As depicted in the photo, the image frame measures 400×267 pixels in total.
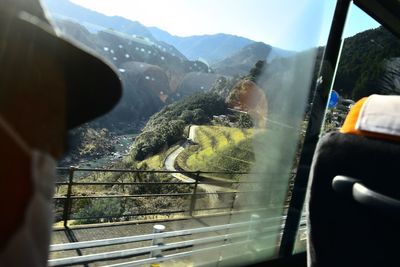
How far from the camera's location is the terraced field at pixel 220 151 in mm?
2665

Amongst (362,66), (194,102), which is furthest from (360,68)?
(194,102)

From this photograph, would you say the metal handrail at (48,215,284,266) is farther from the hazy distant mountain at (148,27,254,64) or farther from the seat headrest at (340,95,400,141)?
the seat headrest at (340,95,400,141)

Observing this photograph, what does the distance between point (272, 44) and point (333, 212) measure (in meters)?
1.78

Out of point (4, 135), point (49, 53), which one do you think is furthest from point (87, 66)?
point (4, 135)

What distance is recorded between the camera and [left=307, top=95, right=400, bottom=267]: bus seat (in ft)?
3.67

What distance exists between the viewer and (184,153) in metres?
2.62

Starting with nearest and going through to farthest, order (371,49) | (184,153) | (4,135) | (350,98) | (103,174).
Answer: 1. (4,135)
2. (103,174)
3. (184,153)
4. (350,98)
5. (371,49)

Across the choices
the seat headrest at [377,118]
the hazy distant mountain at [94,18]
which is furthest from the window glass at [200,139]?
the seat headrest at [377,118]

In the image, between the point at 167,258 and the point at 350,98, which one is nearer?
the point at 167,258

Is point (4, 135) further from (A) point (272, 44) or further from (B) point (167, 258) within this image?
(A) point (272, 44)

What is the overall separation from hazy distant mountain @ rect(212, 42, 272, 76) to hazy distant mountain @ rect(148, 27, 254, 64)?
0.03 meters

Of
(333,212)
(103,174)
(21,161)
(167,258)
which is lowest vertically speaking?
(167,258)

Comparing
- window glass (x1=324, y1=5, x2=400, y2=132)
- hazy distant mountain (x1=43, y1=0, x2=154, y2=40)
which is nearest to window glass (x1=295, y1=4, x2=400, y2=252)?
window glass (x1=324, y1=5, x2=400, y2=132)

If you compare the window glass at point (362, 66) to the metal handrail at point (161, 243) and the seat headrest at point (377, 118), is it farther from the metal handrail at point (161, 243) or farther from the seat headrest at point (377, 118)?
the seat headrest at point (377, 118)
